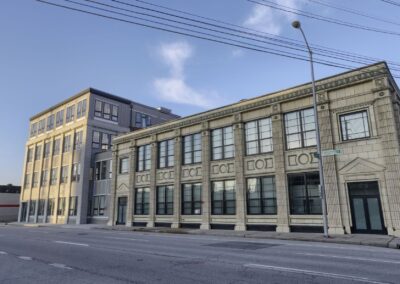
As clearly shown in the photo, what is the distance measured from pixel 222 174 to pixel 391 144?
11.8m

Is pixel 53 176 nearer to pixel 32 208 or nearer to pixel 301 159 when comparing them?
pixel 32 208

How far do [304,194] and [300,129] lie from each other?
14.5 ft

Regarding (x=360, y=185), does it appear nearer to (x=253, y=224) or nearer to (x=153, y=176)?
(x=253, y=224)

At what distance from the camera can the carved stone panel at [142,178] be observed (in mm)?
31006

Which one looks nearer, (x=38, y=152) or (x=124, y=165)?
(x=124, y=165)

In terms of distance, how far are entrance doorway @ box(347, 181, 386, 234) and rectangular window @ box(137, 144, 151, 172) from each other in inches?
738

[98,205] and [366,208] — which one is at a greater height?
[98,205]

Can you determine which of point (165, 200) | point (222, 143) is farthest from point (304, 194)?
point (165, 200)

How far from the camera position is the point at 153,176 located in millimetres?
30141

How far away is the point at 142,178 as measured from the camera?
103 ft

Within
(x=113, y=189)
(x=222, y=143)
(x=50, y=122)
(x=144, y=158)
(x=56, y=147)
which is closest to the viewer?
(x=222, y=143)

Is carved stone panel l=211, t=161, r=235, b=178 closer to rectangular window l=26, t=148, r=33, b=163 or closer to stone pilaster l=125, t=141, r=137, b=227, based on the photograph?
stone pilaster l=125, t=141, r=137, b=227

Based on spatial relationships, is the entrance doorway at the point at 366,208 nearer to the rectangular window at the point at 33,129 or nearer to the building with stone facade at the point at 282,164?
the building with stone facade at the point at 282,164

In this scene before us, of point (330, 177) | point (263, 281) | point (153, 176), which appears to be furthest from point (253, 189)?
point (263, 281)
